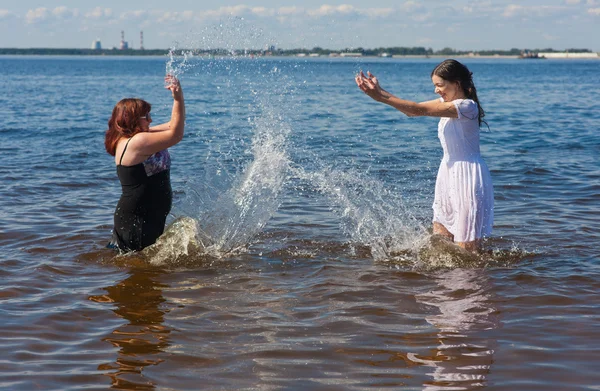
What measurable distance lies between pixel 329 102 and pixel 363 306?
2676 centimetres

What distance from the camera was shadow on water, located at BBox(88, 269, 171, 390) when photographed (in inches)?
190

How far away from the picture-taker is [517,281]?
22.4 feet

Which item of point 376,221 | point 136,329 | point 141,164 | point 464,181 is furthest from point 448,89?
point 136,329

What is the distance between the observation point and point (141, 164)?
22.4 ft

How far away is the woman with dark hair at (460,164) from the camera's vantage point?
246 inches

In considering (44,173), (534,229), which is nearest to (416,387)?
(534,229)

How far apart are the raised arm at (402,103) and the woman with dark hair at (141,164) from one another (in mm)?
1774

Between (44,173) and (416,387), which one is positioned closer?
(416,387)

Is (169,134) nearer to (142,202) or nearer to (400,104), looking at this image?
(142,202)

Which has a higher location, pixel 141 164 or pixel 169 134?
pixel 169 134

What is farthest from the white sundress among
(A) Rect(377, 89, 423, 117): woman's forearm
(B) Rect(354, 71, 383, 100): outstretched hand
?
(B) Rect(354, 71, 383, 100): outstretched hand

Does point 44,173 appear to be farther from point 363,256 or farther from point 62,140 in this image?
point 363,256

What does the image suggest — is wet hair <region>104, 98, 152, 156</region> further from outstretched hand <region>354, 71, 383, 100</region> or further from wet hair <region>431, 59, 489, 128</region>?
wet hair <region>431, 59, 489, 128</region>

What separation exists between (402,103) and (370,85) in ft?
1.05
